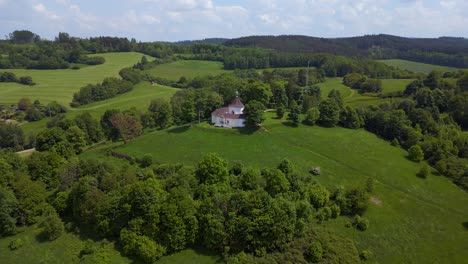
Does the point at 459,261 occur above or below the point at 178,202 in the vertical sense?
below

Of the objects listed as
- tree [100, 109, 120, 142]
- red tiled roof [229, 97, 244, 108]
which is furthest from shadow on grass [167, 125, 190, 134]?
tree [100, 109, 120, 142]

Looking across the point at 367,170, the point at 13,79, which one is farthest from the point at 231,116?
the point at 13,79

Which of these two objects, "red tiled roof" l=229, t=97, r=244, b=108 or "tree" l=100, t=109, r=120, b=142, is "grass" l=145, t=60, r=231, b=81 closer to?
"tree" l=100, t=109, r=120, b=142

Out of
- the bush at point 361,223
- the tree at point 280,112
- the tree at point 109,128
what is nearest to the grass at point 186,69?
the tree at point 109,128

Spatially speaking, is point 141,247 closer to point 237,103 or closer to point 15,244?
point 15,244

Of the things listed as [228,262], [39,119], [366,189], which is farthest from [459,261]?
[39,119]

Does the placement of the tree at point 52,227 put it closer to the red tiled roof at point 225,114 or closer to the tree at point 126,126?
the tree at point 126,126

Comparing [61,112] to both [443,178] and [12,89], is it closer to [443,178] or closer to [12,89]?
[12,89]
